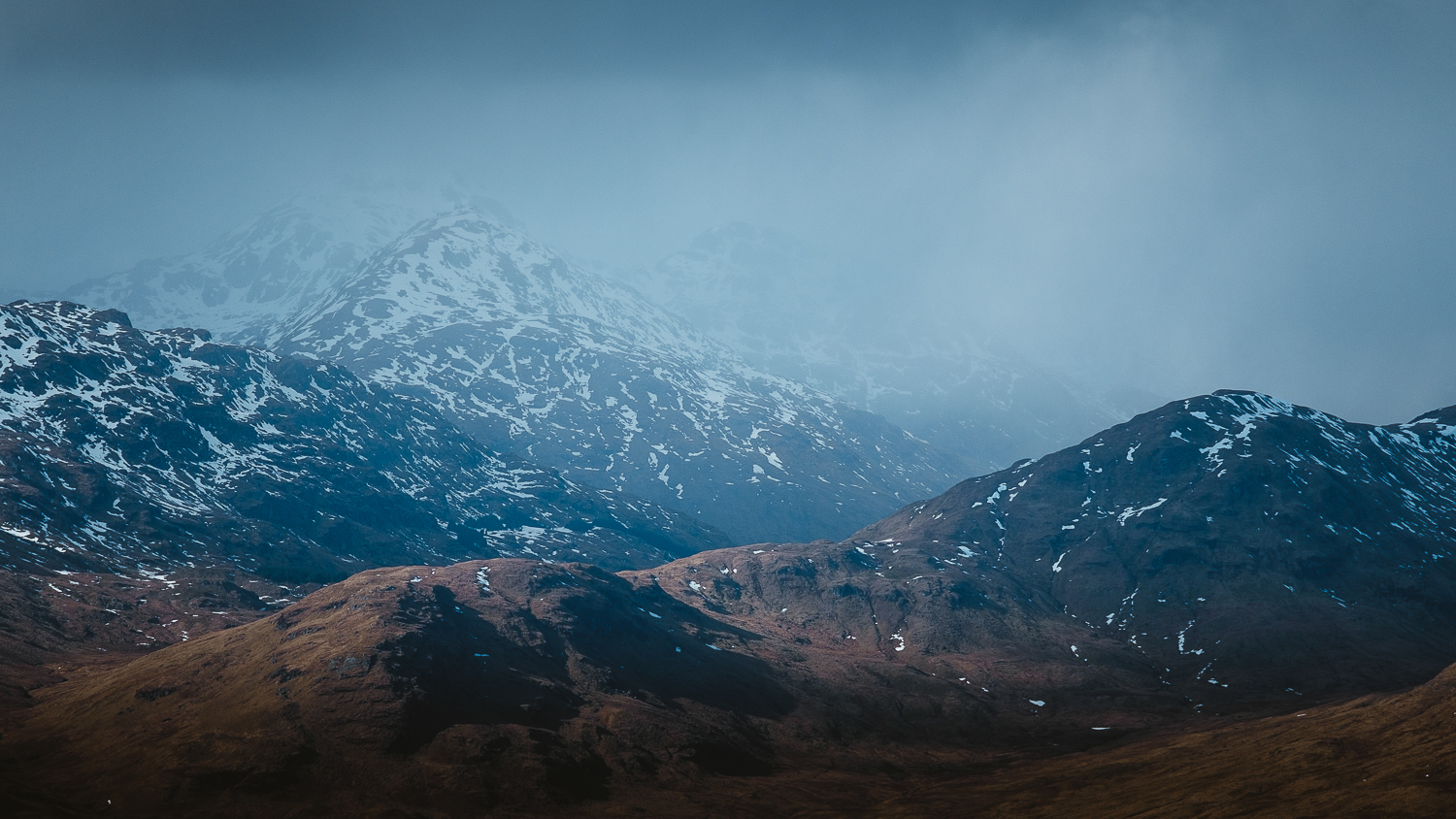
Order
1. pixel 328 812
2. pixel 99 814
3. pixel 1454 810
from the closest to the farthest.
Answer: pixel 1454 810 → pixel 99 814 → pixel 328 812

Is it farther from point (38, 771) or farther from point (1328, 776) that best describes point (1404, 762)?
point (38, 771)

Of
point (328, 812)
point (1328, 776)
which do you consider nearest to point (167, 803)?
point (328, 812)

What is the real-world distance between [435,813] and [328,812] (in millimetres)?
20869

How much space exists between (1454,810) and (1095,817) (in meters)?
60.8

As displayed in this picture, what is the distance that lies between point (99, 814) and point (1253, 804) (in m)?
220

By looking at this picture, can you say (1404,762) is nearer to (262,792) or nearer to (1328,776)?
(1328,776)

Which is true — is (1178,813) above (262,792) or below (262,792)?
below

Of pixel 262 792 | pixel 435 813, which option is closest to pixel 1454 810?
pixel 435 813

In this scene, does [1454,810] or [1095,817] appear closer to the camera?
[1454,810]

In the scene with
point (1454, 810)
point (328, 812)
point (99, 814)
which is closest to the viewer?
point (1454, 810)

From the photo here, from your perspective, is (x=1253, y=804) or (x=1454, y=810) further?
(x=1253, y=804)

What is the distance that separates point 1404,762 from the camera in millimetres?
192125

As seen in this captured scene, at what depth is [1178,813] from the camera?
191 metres

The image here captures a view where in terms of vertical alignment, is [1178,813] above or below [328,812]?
below
